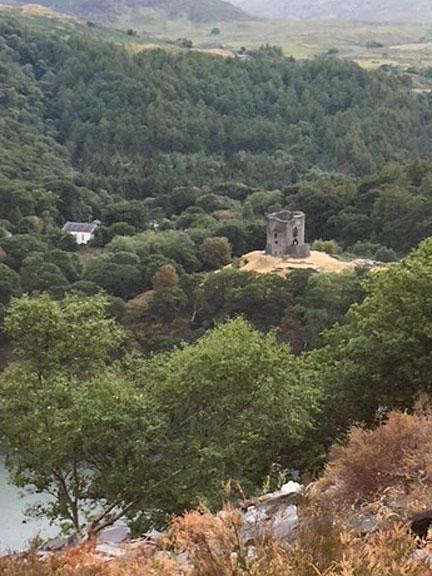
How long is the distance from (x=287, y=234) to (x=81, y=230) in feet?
62.3

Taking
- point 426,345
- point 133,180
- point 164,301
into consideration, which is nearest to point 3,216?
point 133,180

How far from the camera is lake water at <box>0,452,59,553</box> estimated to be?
2056cm

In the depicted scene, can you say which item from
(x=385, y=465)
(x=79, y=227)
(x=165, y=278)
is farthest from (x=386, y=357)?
(x=79, y=227)

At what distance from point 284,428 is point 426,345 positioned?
3099 millimetres

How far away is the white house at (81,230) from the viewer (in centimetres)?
5866

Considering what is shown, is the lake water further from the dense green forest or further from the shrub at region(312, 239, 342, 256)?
the shrub at region(312, 239, 342, 256)

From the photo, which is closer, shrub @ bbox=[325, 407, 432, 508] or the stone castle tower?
shrub @ bbox=[325, 407, 432, 508]

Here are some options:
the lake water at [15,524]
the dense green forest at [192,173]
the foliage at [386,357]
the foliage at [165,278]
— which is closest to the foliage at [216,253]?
the dense green forest at [192,173]

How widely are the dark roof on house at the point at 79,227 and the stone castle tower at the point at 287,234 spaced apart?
17.0 meters

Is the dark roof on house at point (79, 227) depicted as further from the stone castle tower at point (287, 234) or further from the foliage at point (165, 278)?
the stone castle tower at point (287, 234)

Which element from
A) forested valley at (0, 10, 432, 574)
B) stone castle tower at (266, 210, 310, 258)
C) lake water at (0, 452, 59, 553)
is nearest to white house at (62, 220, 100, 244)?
forested valley at (0, 10, 432, 574)

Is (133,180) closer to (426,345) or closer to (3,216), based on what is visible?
(3,216)

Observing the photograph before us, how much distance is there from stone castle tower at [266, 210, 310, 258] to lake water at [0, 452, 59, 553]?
849 inches

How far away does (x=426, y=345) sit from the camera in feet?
51.3
